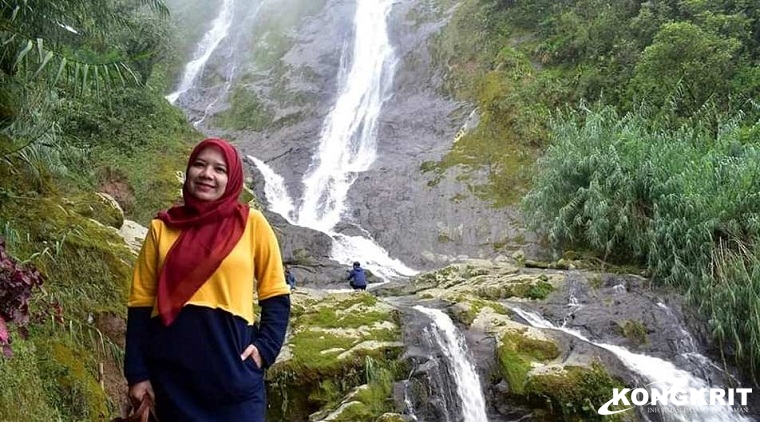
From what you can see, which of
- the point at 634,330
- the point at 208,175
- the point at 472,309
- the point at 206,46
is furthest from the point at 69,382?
the point at 206,46

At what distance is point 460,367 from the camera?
7105 mm

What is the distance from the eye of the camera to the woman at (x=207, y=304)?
215 centimetres

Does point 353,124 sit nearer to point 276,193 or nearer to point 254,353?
point 276,193

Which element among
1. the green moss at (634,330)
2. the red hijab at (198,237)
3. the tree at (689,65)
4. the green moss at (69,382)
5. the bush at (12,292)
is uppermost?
the tree at (689,65)

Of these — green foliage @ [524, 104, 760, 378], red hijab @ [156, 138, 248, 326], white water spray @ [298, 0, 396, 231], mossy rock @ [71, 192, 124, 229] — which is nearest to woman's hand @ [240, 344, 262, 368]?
red hijab @ [156, 138, 248, 326]

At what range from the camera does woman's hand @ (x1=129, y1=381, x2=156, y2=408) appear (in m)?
2.14

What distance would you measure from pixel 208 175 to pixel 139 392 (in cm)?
80

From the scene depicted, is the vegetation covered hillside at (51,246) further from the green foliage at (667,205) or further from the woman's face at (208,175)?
the green foliage at (667,205)

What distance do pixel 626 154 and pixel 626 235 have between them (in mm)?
1652

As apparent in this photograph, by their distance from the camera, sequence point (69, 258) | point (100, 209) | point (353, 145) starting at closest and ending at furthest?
point (69, 258) < point (100, 209) < point (353, 145)

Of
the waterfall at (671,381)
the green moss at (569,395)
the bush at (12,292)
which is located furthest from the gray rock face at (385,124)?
the bush at (12,292)

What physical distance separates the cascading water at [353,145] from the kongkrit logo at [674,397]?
24.7ft

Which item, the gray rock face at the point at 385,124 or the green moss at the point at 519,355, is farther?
the gray rock face at the point at 385,124

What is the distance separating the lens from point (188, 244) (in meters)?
2.23
